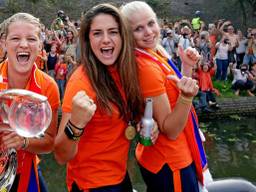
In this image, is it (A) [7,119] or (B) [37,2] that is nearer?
(A) [7,119]

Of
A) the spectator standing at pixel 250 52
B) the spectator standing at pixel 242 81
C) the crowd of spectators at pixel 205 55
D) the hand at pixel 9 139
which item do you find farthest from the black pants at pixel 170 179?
the spectator standing at pixel 250 52

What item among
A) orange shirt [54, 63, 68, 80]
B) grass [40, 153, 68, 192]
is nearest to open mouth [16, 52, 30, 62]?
grass [40, 153, 68, 192]

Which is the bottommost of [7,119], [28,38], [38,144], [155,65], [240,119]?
[240,119]

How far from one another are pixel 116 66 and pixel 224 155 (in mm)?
5966

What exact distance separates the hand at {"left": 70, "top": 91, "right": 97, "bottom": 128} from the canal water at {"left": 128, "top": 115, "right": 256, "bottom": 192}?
3.97 meters

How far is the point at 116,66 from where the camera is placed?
2193 millimetres

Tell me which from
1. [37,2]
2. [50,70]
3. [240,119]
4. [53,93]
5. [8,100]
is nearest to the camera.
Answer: [8,100]

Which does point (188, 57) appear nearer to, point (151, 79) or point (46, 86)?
point (151, 79)

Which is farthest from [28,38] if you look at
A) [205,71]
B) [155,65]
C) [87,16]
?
[205,71]

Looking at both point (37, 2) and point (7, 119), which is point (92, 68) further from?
point (37, 2)

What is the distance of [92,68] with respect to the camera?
2127mm

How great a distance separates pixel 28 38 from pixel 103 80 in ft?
1.39

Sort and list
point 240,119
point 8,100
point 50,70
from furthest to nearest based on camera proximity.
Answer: point 240,119 < point 50,70 < point 8,100

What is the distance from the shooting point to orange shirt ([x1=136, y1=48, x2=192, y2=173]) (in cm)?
217
